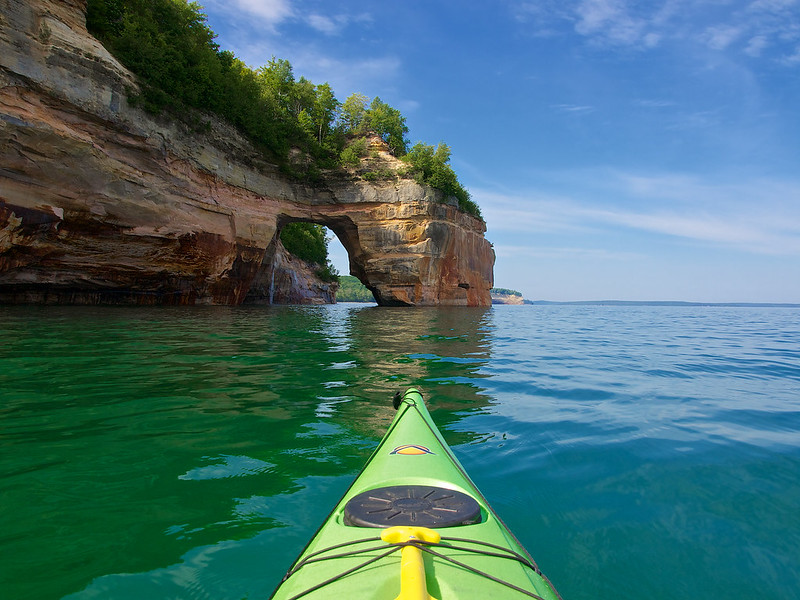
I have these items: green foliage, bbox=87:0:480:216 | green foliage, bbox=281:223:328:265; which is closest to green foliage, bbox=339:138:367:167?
green foliage, bbox=87:0:480:216

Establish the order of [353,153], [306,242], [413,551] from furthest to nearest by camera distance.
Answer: [306,242], [353,153], [413,551]

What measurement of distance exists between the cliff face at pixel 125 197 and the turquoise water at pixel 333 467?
8.67 meters

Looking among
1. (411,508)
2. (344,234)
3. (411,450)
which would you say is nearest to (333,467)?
(411,450)

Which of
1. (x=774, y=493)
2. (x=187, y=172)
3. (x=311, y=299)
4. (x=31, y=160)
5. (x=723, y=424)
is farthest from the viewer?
(x=311, y=299)

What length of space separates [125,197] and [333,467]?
49.6ft

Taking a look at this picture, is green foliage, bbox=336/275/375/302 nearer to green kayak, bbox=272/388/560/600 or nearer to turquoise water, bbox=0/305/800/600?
turquoise water, bbox=0/305/800/600

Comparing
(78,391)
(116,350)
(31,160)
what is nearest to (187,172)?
(31,160)

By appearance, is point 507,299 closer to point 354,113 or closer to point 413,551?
point 354,113

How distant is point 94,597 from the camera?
1.65 meters

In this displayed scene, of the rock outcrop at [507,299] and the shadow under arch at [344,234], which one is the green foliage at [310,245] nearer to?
the shadow under arch at [344,234]

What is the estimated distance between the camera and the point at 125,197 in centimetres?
1408

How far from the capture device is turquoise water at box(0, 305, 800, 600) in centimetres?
189

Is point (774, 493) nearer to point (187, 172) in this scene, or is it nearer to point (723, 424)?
point (723, 424)

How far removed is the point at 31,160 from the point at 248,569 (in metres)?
14.7
